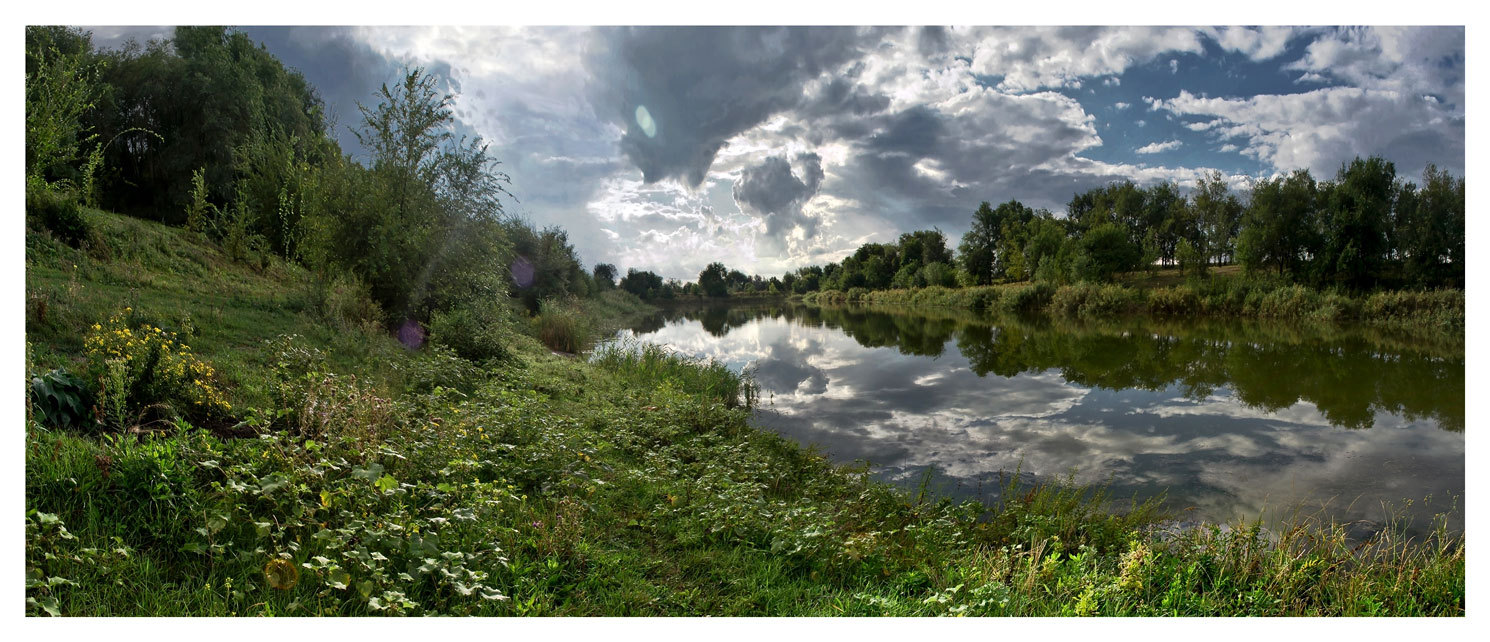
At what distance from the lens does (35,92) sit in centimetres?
661

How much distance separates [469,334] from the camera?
12.4 meters

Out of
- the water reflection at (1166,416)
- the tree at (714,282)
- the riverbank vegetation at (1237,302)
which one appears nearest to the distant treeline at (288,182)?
the water reflection at (1166,416)

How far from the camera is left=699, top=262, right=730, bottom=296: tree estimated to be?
11544 cm

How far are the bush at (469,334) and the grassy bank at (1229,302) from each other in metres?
30.5

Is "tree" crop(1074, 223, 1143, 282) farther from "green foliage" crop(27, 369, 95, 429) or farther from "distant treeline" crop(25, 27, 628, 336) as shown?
"green foliage" crop(27, 369, 95, 429)

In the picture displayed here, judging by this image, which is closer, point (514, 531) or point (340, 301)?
point (514, 531)

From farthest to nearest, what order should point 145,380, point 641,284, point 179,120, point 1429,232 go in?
point 641,284 < point 1429,232 < point 179,120 < point 145,380

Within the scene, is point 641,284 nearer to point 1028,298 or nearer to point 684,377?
point 1028,298

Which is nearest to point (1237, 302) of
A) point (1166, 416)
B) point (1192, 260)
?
point (1192, 260)

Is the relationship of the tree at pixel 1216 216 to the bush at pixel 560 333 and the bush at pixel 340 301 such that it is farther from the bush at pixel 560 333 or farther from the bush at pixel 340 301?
the bush at pixel 340 301

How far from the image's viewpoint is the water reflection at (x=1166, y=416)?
7.20m

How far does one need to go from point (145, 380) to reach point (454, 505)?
3043 mm

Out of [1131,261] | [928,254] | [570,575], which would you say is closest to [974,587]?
[570,575]

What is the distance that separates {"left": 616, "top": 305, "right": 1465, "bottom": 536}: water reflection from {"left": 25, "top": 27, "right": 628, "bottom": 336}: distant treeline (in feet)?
28.5
